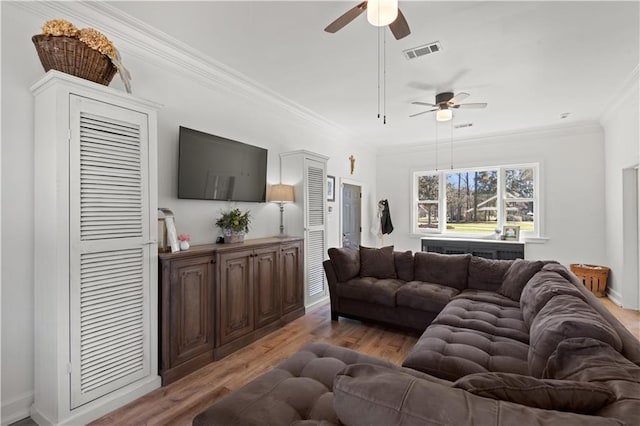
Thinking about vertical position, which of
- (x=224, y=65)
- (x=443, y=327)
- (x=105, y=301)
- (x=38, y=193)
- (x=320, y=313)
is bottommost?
(x=320, y=313)

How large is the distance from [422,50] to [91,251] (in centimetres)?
309

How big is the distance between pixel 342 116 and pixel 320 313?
9.77ft

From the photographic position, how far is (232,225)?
3174 mm

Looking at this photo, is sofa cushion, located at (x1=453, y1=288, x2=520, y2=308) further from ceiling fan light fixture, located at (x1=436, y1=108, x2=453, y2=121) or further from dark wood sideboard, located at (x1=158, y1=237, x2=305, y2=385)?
ceiling fan light fixture, located at (x1=436, y1=108, x2=453, y2=121)

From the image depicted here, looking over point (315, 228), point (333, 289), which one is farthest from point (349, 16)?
point (333, 289)

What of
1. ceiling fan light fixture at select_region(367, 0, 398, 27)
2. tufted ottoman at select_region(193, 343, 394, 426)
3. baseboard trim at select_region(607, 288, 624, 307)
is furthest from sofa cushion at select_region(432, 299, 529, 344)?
baseboard trim at select_region(607, 288, 624, 307)

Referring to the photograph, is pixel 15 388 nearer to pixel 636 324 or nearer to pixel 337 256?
pixel 337 256

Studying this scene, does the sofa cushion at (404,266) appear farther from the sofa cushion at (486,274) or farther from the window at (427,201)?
the window at (427,201)

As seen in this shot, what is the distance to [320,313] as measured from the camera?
4.04 m

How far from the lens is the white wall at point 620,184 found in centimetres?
364

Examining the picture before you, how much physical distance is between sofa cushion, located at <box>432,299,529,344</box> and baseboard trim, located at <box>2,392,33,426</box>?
2893 millimetres

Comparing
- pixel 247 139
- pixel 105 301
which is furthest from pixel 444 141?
pixel 105 301

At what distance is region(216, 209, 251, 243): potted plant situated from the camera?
3170 millimetres

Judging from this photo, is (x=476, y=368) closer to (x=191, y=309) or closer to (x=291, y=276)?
(x=191, y=309)
